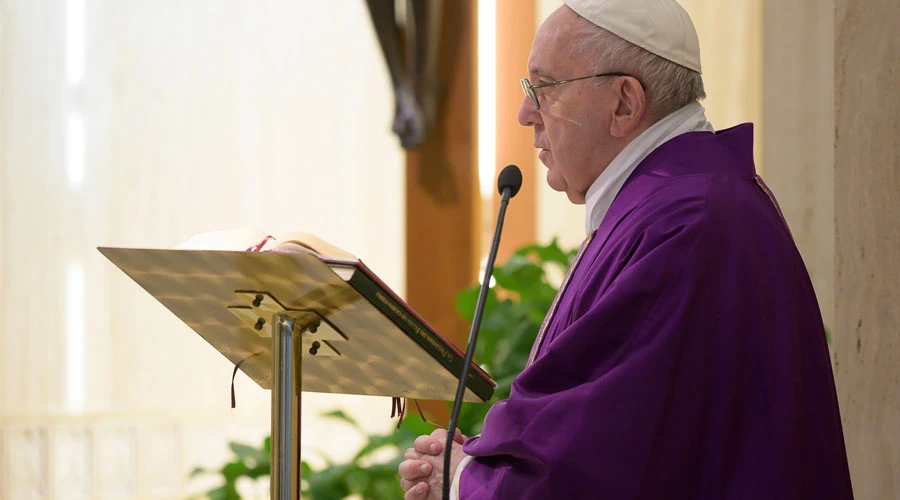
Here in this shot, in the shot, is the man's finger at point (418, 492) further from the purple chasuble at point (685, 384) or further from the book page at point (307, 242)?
the book page at point (307, 242)

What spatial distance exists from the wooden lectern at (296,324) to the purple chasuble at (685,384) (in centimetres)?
20

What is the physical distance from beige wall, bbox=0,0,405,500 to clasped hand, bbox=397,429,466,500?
343 centimetres

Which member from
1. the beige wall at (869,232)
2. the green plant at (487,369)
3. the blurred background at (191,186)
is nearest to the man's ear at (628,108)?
the beige wall at (869,232)

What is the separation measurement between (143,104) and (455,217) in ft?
5.45

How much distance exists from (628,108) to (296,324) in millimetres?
742

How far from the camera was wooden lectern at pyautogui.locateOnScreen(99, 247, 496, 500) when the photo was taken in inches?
65.9

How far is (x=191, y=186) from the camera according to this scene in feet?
17.1

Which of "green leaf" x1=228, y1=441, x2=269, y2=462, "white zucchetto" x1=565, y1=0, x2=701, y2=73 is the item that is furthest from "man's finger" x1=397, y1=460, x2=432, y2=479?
"green leaf" x1=228, y1=441, x2=269, y2=462

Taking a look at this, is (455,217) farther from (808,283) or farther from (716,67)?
(808,283)

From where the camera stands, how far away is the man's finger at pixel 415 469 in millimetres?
1835

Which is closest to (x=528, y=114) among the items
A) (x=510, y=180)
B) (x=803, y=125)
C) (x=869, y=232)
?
(x=510, y=180)

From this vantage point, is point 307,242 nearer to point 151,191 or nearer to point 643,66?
point 643,66

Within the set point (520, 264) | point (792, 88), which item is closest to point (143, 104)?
point (520, 264)

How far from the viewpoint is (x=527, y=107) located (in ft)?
6.85
